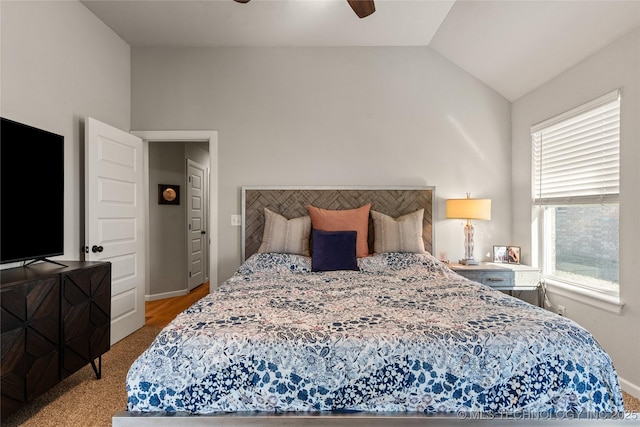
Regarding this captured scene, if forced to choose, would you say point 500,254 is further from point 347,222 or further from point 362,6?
point 362,6

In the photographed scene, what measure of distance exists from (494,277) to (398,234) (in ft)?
3.12

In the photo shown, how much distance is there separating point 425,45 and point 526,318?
10.1 ft

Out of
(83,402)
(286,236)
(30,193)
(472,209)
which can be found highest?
(30,193)

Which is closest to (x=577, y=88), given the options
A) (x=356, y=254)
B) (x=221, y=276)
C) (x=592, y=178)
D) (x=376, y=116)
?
(x=592, y=178)

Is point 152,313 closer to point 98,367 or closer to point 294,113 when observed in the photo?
point 98,367

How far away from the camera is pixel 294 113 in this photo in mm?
3727

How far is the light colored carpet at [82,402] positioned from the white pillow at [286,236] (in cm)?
148

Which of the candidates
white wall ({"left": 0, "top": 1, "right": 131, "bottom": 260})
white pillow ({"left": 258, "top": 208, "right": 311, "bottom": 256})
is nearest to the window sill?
white pillow ({"left": 258, "top": 208, "right": 311, "bottom": 256})

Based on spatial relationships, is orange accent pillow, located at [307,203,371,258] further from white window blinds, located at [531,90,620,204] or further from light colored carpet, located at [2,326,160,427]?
light colored carpet, located at [2,326,160,427]

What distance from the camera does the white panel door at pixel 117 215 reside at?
2.91 metres

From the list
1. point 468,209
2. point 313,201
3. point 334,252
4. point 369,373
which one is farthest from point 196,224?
point 369,373

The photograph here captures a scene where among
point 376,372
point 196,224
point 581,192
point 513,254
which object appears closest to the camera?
point 376,372

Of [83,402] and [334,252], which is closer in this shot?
[83,402]

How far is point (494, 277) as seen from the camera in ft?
10.7
